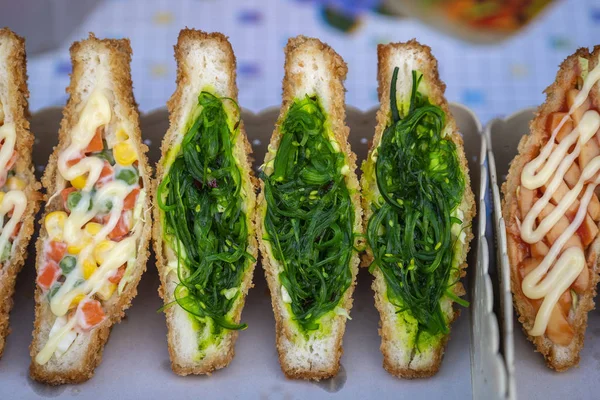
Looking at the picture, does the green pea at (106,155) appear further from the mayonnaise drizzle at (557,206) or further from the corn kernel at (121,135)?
the mayonnaise drizzle at (557,206)

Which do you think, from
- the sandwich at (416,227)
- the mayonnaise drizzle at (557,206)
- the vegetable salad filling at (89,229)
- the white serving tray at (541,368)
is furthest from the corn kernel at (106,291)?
the mayonnaise drizzle at (557,206)

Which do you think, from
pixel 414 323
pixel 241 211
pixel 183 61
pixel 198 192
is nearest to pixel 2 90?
pixel 183 61

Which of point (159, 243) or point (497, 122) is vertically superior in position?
point (497, 122)

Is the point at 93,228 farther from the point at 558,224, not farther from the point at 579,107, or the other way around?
the point at 579,107

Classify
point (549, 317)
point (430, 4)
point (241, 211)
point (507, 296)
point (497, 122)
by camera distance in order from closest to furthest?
1. point (507, 296)
2. point (549, 317)
3. point (241, 211)
4. point (497, 122)
5. point (430, 4)

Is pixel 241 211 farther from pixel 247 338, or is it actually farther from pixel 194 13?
pixel 194 13

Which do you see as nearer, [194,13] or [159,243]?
[159,243]
